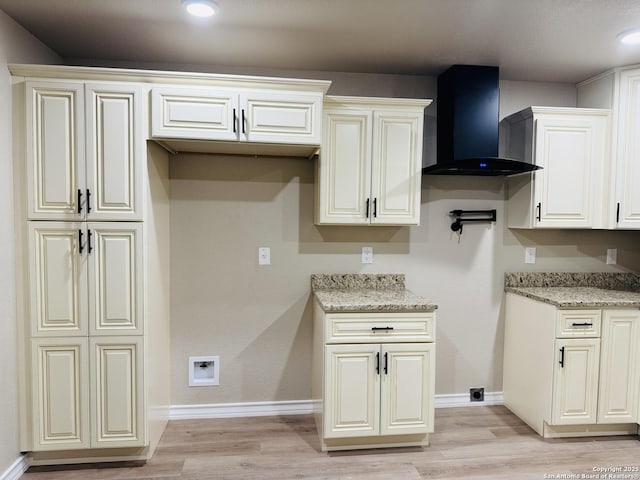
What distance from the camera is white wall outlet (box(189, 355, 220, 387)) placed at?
2844mm

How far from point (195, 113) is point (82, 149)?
2.07 ft

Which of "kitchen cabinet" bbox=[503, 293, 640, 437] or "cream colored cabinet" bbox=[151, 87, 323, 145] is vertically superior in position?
"cream colored cabinet" bbox=[151, 87, 323, 145]

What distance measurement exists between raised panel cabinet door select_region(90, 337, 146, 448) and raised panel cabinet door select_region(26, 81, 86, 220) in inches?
29.9

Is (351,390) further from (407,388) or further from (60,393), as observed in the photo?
(60,393)

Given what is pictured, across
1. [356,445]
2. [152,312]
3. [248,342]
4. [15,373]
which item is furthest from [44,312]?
[356,445]

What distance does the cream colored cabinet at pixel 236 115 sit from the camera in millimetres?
2217

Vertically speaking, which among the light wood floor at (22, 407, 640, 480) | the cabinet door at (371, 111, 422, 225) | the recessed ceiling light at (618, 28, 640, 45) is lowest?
the light wood floor at (22, 407, 640, 480)

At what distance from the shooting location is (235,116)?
7.47 feet

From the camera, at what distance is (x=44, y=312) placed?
7.13 ft

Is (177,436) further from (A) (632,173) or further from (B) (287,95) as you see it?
(A) (632,173)

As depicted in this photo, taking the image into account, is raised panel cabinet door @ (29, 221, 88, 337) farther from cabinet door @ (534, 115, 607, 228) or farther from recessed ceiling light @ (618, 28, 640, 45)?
recessed ceiling light @ (618, 28, 640, 45)

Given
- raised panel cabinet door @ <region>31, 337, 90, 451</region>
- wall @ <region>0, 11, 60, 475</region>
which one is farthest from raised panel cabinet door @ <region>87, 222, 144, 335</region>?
wall @ <region>0, 11, 60, 475</region>

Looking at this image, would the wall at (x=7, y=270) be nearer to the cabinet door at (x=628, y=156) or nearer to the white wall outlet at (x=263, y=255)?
the white wall outlet at (x=263, y=255)

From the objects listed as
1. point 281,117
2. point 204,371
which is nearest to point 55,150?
point 281,117
